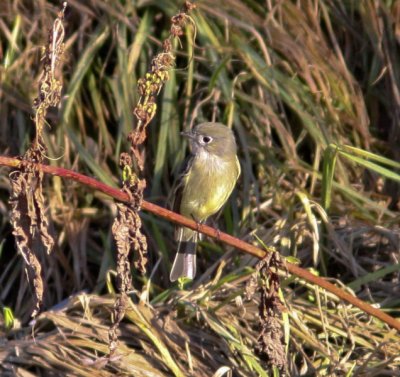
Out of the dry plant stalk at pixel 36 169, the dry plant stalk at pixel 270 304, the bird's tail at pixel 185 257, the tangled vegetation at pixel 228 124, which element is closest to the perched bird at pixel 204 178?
the bird's tail at pixel 185 257

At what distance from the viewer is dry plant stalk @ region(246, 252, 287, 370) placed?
9.45ft

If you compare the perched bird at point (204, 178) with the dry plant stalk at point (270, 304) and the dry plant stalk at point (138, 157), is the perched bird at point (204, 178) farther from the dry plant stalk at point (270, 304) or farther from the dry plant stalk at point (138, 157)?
the dry plant stalk at point (138, 157)

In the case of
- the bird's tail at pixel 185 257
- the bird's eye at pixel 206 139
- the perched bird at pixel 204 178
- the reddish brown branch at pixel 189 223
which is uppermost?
the reddish brown branch at pixel 189 223

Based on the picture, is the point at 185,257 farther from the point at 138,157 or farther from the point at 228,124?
the point at 138,157

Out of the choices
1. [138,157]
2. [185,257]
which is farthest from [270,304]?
[185,257]

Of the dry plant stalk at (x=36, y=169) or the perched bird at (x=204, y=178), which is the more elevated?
the dry plant stalk at (x=36, y=169)

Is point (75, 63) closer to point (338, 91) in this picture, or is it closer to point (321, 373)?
point (338, 91)

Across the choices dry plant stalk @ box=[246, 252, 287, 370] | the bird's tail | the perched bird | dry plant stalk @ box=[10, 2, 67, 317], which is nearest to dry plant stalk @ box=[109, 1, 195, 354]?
dry plant stalk @ box=[10, 2, 67, 317]

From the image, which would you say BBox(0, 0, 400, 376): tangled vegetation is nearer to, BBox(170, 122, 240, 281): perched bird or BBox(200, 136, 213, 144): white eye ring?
BBox(170, 122, 240, 281): perched bird

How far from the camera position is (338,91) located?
513 centimetres

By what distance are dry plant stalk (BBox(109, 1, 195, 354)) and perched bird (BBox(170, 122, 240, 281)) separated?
5.94 feet

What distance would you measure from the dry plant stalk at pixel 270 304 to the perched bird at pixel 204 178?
4.86 feet

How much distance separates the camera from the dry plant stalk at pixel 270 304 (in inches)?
113

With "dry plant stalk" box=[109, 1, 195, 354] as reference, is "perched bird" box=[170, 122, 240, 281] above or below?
below
